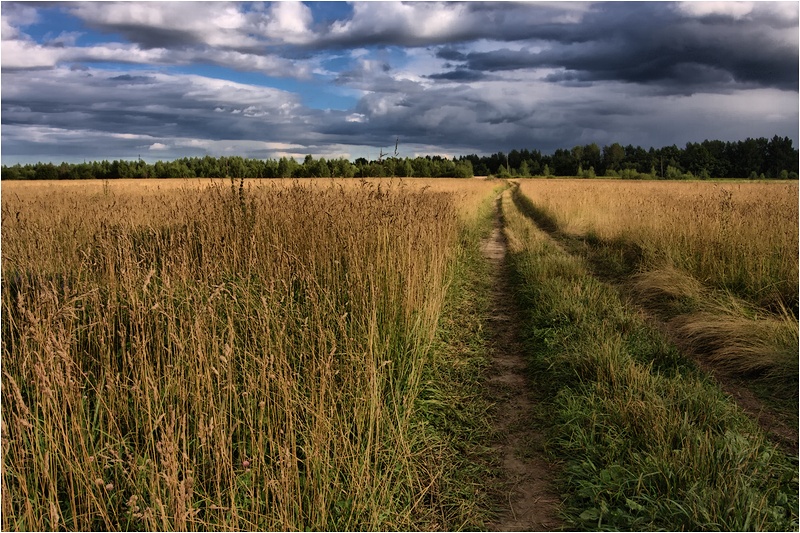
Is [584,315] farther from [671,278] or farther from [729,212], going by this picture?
[729,212]

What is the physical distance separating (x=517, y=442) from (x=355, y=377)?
1326mm

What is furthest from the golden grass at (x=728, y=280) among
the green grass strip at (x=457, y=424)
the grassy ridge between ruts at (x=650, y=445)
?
the green grass strip at (x=457, y=424)

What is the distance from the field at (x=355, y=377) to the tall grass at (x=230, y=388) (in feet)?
0.10

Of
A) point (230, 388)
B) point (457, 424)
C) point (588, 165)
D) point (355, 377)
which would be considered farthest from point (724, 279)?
point (588, 165)

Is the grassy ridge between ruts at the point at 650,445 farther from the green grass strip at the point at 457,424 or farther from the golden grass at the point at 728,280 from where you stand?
the golden grass at the point at 728,280

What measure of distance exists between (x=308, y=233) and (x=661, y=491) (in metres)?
4.65

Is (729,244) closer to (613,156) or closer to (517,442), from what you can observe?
(517,442)

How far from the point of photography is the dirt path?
9.70ft

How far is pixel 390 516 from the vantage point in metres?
2.76

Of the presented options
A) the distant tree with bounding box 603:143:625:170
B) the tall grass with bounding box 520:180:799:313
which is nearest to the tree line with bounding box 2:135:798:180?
the distant tree with bounding box 603:143:625:170

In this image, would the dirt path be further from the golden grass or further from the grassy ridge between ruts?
the golden grass

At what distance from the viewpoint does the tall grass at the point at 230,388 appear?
2.43 m

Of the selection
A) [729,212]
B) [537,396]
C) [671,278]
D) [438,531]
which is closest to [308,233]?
[537,396]

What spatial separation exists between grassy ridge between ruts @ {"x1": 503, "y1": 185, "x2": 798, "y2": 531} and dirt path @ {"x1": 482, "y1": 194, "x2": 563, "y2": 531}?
133 mm
